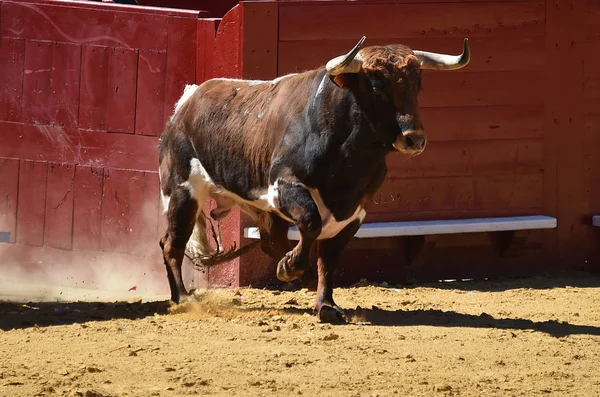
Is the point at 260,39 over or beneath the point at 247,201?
over

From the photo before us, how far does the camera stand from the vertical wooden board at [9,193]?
9.71 m

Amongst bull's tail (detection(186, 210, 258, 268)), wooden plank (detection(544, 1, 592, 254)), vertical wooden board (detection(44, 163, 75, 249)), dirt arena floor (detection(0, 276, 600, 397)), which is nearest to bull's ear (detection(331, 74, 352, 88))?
dirt arena floor (detection(0, 276, 600, 397))

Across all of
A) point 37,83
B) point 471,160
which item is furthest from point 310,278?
point 37,83

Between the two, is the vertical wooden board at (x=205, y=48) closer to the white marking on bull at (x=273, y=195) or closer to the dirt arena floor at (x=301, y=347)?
the dirt arena floor at (x=301, y=347)

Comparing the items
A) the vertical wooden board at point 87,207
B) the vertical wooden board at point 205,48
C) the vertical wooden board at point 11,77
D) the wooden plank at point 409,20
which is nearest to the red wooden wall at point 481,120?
the wooden plank at point 409,20

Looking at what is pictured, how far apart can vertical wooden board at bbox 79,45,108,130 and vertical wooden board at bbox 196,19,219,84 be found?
874 mm

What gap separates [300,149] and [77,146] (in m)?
3.01

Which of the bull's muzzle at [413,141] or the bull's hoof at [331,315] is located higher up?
the bull's muzzle at [413,141]

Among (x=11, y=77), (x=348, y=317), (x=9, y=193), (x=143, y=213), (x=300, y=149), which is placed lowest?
(x=348, y=317)

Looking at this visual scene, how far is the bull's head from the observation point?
6.57 meters

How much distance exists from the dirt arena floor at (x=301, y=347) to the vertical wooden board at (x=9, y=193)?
81.7 inches

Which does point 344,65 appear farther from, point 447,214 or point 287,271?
point 447,214

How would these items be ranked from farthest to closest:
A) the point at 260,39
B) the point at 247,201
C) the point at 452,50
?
the point at 452,50 → the point at 260,39 → the point at 247,201

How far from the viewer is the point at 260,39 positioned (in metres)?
8.50
